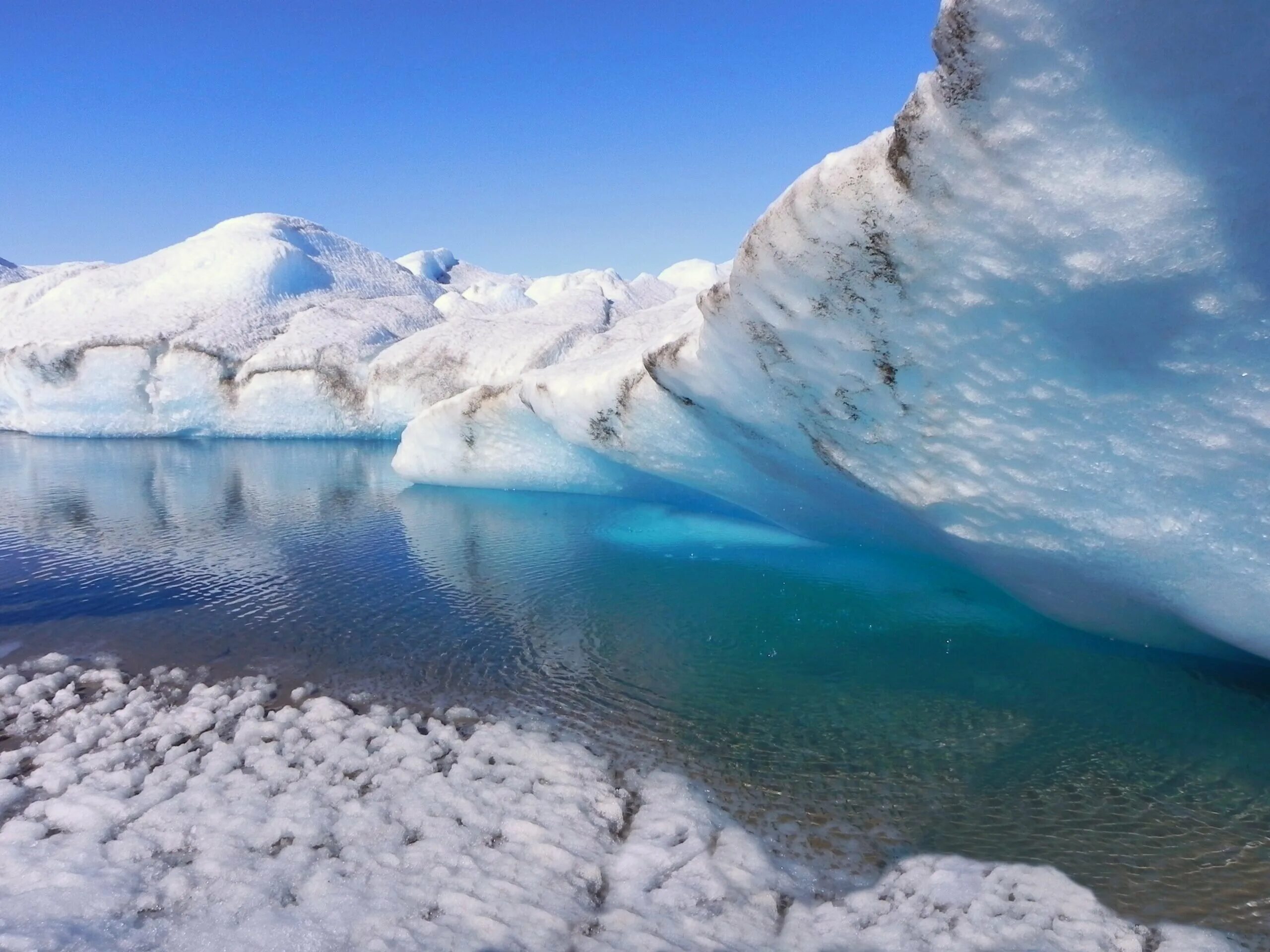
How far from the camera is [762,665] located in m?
5.95

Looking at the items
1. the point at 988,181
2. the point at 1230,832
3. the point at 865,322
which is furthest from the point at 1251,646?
the point at 988,181

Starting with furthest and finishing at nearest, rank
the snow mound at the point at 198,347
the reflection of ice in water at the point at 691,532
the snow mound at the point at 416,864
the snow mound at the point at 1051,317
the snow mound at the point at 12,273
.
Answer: the snow mound at the point at 12,273
the snow mound at the point at 198,347
the reflection of ice in water at the point at 691,532
the snow mound at the point at 1051,317
the snow mound at the point at 416,864

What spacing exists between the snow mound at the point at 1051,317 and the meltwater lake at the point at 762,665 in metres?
0.80

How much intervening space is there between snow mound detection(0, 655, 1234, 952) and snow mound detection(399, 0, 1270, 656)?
227 centimetres

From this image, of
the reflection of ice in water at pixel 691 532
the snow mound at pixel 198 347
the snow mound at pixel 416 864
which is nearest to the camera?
the snow mound at pixel 416 864

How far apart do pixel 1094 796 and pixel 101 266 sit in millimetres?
29946

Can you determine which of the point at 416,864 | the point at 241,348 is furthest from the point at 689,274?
the point at 416,864

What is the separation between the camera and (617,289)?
121ft

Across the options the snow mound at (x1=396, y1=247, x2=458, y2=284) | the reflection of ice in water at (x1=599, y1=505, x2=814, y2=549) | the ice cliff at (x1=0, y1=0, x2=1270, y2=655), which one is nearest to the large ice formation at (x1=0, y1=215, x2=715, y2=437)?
the reflection of ice in water at (x1=599, y1=505, x2=814, y2=549)

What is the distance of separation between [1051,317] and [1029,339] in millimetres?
199

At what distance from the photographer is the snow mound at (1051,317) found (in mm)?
3264

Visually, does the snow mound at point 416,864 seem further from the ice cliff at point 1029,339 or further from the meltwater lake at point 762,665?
the ice cliff at point 1029,339

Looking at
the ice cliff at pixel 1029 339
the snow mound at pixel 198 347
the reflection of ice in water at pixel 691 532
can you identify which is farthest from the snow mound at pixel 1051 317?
the snow mound at pixel 198 347

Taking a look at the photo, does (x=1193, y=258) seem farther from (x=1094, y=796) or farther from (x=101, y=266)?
(x=101, y=266)
